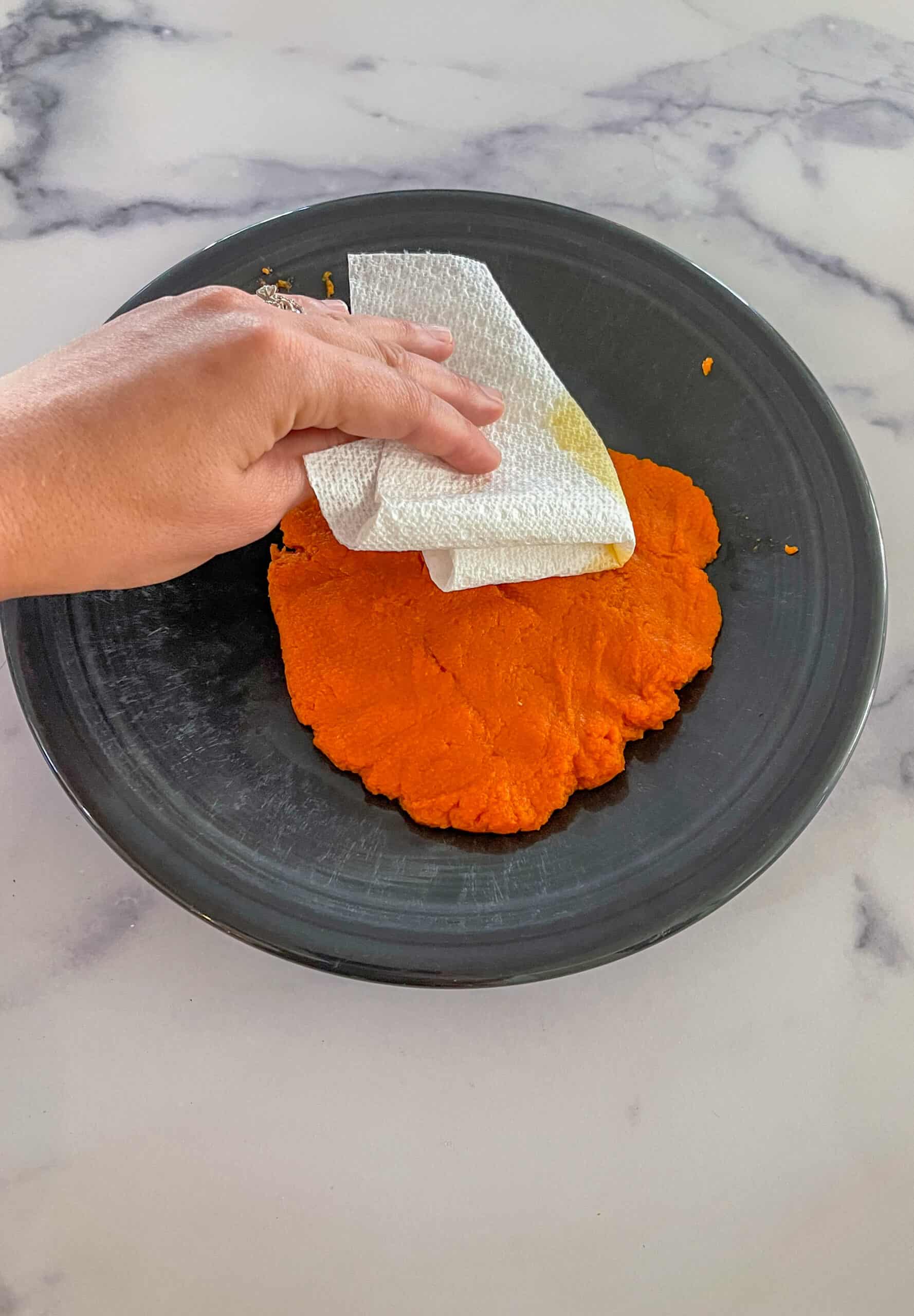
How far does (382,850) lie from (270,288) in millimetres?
383

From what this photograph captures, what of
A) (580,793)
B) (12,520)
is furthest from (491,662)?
(12,520)

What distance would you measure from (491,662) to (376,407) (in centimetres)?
19

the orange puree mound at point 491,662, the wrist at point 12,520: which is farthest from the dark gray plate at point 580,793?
the wrist at point 12,520

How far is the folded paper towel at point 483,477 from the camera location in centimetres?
66

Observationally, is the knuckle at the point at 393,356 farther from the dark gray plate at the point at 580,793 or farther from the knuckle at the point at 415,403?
the dark gray plate at the point at 580,793

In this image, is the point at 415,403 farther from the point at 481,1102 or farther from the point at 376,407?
the point at 481,1102

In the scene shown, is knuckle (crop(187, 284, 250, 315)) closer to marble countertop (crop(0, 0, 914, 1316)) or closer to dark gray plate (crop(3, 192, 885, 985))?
dark gray plate (crop(3, 192, 885, 985))

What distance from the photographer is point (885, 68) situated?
1.08 m

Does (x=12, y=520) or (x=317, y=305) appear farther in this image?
(x=317, y=305)

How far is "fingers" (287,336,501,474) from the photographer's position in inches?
23.9

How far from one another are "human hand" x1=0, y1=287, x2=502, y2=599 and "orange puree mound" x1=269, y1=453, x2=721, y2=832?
3.7 inches

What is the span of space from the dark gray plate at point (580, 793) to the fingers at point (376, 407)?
0.53 feet

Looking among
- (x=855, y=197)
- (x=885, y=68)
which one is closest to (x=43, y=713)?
(x=855, y=197)

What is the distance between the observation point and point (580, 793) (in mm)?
681
